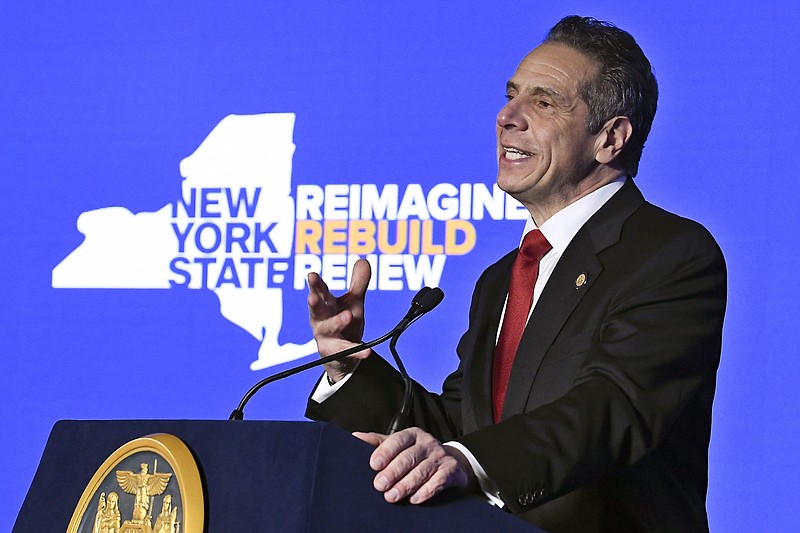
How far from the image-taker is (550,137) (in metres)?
2.22

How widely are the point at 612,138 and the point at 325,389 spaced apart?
29.1 inches

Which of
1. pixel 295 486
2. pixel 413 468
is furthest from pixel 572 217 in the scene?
pixel 295 486

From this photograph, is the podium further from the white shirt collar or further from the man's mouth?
the man's mouth

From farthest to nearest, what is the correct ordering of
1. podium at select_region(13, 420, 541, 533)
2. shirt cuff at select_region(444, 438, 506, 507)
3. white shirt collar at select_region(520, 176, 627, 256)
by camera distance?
white shirt collar at select_region(520, 176, 627, 256) < shirt cuff at select_region(444, 438, 506, 507) < podium at select_region(13, 420, 541, 533)

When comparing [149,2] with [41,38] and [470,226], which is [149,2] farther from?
[470,226]

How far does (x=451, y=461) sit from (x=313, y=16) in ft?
8.09

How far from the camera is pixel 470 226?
3248 mm

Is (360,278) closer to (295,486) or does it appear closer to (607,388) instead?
(607,388)

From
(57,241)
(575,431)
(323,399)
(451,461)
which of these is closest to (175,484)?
(451,461)

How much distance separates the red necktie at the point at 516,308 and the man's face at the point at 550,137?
0.30 feet

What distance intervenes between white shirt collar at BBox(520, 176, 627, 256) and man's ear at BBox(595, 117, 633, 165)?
0.19 ft

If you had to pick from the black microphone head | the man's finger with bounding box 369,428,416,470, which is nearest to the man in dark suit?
the man's finger with bounding box 369,428,416,470

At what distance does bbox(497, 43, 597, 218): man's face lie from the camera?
222 cm

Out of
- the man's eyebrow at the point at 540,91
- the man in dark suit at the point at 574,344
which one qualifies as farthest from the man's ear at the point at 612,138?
the man's eyebrow at the point at 540,91
